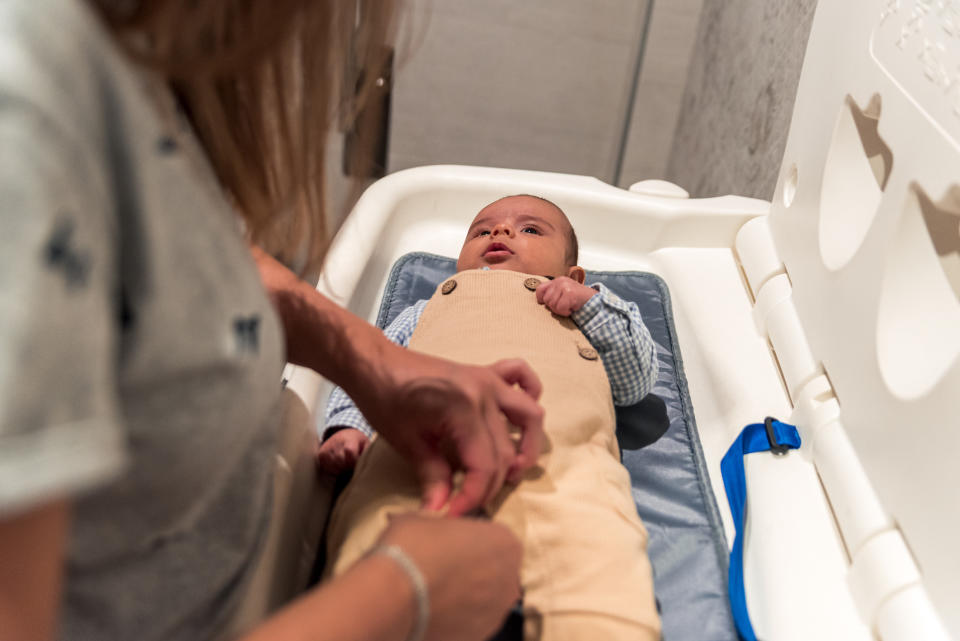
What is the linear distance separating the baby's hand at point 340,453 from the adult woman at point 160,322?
0.83 feet

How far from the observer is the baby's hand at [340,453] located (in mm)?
714

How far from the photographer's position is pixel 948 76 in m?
0.59

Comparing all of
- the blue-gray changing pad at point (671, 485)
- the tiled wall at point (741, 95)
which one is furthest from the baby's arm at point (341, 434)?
the tiled wall at point (741, 95)

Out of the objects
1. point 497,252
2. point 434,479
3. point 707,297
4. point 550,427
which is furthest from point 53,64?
point 707,297

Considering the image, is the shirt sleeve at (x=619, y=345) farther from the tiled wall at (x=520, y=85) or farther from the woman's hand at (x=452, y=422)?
the tiled wall at (x=520, y=85)

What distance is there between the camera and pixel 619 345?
85cm

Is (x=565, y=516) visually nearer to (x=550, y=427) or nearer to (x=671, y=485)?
(x=550, y=427)

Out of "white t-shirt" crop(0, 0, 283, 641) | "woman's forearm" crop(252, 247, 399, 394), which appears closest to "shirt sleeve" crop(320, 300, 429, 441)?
"woman's forearm" crop(252, 247, 399, 394)

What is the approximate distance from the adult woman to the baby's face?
517 mm

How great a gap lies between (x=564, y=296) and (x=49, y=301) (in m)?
0.68

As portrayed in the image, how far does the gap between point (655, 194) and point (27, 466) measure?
1.06 meters

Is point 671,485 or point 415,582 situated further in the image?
point 671,485

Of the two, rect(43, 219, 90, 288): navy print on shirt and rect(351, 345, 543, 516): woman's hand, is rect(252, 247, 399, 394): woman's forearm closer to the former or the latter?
rect(351, 345, 543, 516): woman's hand

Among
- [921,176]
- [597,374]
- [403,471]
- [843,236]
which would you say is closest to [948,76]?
[921,176]
